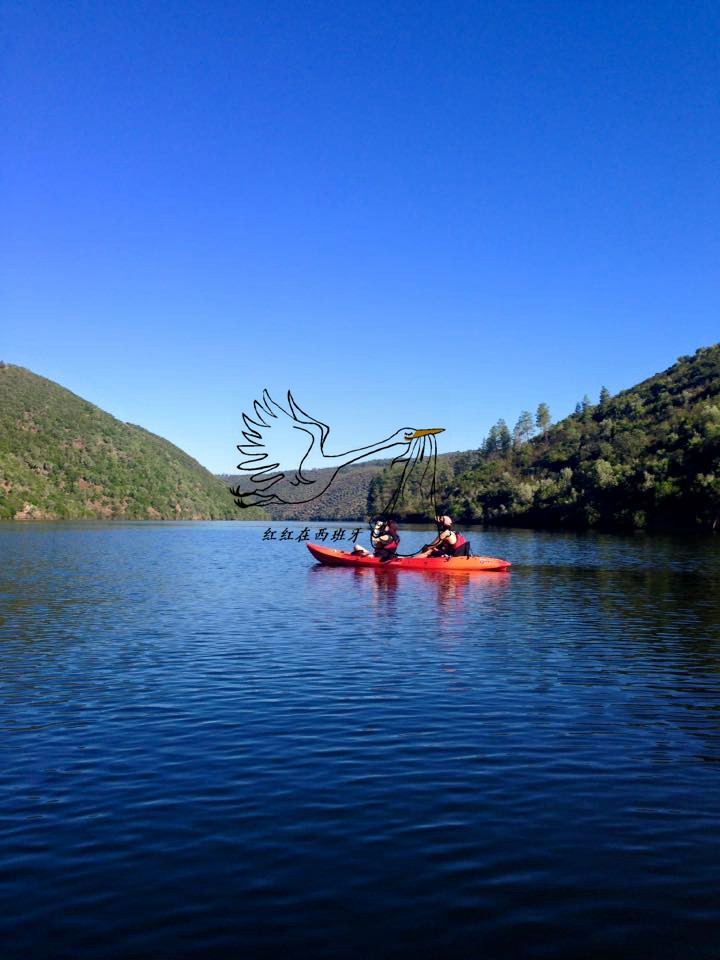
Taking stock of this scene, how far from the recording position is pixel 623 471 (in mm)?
120938

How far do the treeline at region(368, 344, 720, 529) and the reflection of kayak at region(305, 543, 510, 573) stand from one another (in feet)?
221

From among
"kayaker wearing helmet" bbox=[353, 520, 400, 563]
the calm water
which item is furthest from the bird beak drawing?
the calm water

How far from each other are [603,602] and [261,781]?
25.0 metres

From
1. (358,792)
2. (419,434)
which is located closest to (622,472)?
→ (419,434)

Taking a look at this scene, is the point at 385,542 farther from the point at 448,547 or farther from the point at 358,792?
the point at 358,792

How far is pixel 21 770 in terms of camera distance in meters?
11.7

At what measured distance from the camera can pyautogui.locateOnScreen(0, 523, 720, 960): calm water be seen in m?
7.41

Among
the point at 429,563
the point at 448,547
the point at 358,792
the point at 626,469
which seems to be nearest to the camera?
the point at 358,792

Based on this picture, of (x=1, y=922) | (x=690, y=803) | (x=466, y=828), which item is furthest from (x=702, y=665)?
(x=1, y=922)

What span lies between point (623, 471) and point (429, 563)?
82.1m

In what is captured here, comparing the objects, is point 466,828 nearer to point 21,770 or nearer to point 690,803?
point 690,803

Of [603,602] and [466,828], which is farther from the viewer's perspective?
[603,602]

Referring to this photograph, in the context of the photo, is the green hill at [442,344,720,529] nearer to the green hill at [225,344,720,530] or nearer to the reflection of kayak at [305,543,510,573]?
the green hill at [225,344,720,530]

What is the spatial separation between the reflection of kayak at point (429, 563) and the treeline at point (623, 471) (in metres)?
67.4
